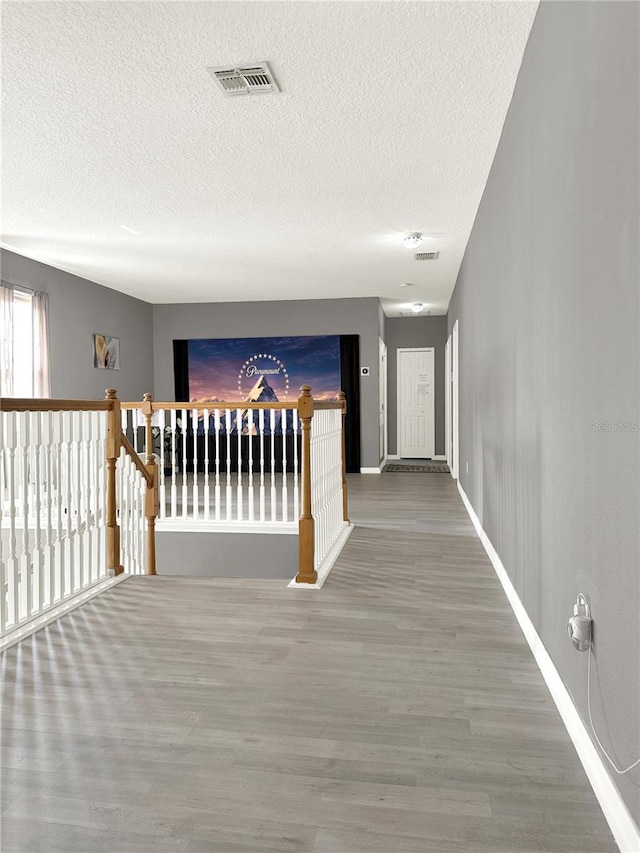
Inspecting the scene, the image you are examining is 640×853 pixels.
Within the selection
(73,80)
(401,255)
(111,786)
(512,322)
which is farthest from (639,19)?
(401,255)

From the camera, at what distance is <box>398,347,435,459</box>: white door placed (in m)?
11.9

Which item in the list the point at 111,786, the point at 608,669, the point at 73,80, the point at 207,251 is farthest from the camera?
the point at 207,251

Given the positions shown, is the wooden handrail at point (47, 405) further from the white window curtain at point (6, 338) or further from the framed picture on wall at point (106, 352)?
the framed picture on wall at point (106, 352)

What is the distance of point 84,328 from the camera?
805 centimetres

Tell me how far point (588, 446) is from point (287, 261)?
6014 millimetres

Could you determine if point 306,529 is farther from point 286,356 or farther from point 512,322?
point 286,356

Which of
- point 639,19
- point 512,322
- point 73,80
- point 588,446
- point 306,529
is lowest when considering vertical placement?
point 306,529

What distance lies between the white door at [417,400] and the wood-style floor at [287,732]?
341 inches

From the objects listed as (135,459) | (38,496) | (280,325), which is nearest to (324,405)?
(135,459)

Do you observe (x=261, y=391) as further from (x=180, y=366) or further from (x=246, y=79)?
(x=246, y=79)

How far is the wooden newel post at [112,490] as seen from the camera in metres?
3.80

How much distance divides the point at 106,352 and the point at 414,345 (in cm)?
585

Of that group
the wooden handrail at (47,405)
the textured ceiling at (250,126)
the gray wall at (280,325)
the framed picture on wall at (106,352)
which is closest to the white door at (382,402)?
the gray wall at (280,325)

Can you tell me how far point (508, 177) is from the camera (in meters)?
3.49
